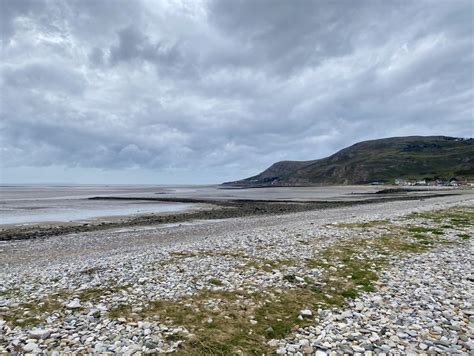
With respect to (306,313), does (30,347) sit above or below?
above

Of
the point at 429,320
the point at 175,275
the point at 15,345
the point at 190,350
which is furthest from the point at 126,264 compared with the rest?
the point at 429,320

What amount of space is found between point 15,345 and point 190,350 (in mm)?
4456

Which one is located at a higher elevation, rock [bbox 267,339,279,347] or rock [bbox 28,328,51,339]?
rock [bbox 28,328,51,339]

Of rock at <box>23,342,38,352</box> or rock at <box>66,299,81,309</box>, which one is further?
rock at <box>66,299,81,309</box>

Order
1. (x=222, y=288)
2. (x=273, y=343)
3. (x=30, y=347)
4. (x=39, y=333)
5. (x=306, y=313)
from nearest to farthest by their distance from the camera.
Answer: (x=30, y=347) → (x=273, y=343) → (x=39, y=333) → (x=306, y=313) → (x=222, y=288)

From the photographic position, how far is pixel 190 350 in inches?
291

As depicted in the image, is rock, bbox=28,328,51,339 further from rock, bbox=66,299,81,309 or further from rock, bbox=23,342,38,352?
rock, bbox=66,299,81,309

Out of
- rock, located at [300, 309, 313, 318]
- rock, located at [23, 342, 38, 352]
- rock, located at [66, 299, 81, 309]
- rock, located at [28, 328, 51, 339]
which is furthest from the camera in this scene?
rock, located at [66, 299, 81, 309]

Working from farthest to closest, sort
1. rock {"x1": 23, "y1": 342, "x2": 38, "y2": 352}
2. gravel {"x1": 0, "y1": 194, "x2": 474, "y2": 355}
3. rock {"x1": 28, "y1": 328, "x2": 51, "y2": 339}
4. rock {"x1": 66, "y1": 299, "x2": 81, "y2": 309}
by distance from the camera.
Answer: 1. rock {"x1": 66, "y1": 299, "x2": 81, "y2": 309}
2. rock {"x1": 28, "y1": 328, "x2": 51, "y2": 339}
3. gravel {"x1": 0, "y1": 194, "x2": 474, "y2": 355}
4. rock {"x1": 23, "y1": 342, "x2": 38, "y2": 352}

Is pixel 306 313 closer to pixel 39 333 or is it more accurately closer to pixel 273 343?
pixel 273 343

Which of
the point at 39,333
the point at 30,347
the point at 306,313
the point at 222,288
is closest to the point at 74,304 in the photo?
the point at 39,333

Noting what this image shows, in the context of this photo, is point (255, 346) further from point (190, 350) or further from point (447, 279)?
point (447, 279)

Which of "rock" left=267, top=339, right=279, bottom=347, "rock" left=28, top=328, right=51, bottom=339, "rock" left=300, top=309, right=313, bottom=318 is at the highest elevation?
"rock" left=28, top=328, right=51, bottom=339

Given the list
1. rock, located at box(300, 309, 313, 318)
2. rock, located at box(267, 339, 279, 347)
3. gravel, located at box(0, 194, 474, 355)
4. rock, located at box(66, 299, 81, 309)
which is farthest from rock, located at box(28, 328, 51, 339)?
rock, located at box(300, 309, 313, 318)
